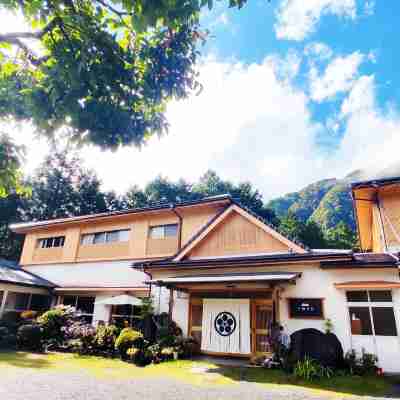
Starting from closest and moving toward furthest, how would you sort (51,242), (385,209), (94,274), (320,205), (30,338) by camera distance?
(385,209), (30,338), (94,274), (51,242), (320,205)

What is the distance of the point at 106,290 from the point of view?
56.6 ft

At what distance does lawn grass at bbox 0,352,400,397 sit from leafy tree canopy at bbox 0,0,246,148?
734cm

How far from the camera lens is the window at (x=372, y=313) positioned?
10.1m

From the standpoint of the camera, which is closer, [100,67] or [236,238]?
[100,67]

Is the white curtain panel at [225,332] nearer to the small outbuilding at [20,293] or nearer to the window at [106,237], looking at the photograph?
the window at [106,237]

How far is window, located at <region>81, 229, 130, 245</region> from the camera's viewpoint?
63.1 feet

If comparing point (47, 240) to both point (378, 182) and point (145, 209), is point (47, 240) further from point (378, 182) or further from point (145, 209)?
point (378, 182)

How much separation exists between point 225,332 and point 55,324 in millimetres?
8771

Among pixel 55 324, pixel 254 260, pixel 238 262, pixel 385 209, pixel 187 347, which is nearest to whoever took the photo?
pixel 187 347

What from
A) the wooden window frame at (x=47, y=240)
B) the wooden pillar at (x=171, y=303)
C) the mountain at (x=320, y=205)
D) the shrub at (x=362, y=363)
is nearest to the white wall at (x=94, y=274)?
the wooden window frame at (x=47, y=240)

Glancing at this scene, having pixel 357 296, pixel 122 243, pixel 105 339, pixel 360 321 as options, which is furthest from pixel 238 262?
pixel 122 243

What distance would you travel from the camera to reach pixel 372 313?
10.4 m

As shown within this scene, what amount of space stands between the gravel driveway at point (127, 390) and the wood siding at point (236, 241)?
6.31m

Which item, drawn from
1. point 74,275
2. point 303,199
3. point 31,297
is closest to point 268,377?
point 74,275
